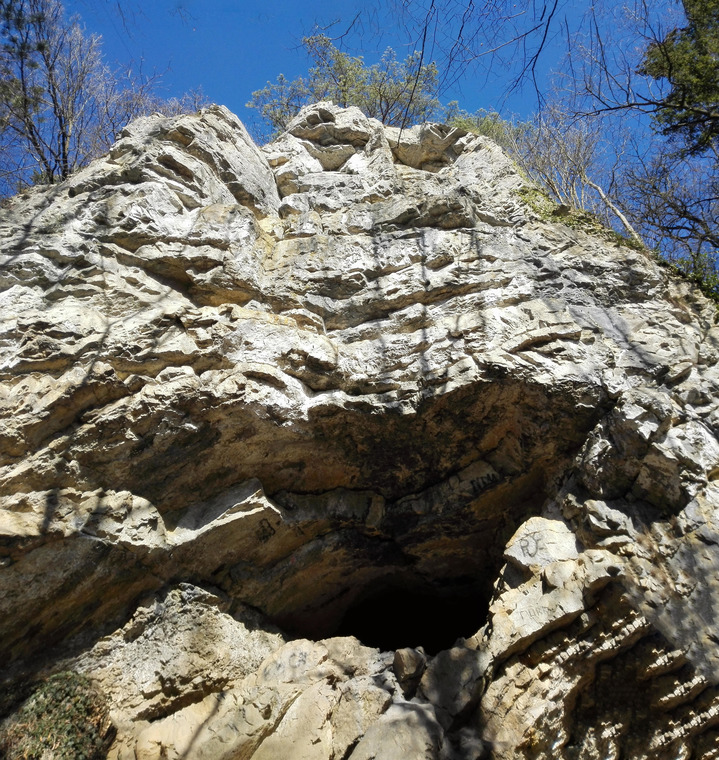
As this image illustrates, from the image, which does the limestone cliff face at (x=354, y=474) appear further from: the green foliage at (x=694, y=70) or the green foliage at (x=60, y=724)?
the green foliage at (x=694, y=70)

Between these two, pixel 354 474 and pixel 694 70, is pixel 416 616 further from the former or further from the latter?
pixel 694 70

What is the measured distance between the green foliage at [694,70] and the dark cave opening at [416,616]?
6.89 metres

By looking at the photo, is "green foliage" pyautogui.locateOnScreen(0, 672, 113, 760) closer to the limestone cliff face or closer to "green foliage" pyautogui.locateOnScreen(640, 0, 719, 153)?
the limestone cliff face

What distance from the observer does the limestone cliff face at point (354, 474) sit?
4.09m

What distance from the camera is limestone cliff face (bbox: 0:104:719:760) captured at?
4094 millimetres

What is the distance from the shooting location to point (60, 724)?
4.18 metres

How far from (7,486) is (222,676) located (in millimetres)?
2615

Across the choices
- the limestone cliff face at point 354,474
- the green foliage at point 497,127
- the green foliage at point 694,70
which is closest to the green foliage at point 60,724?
the limestone cliff face at point 354,474

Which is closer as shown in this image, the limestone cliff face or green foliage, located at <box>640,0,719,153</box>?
the limestone cliff face

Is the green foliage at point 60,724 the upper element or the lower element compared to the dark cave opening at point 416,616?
lower

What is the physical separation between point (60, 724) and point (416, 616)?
4.34 m

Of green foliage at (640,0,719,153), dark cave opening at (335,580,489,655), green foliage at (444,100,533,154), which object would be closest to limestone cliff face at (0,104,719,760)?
dark cave opening at (335,580,489,655)

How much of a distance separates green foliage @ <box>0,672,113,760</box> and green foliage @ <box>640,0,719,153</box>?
358 inches

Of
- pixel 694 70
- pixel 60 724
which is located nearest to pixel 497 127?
pixel 694 70
